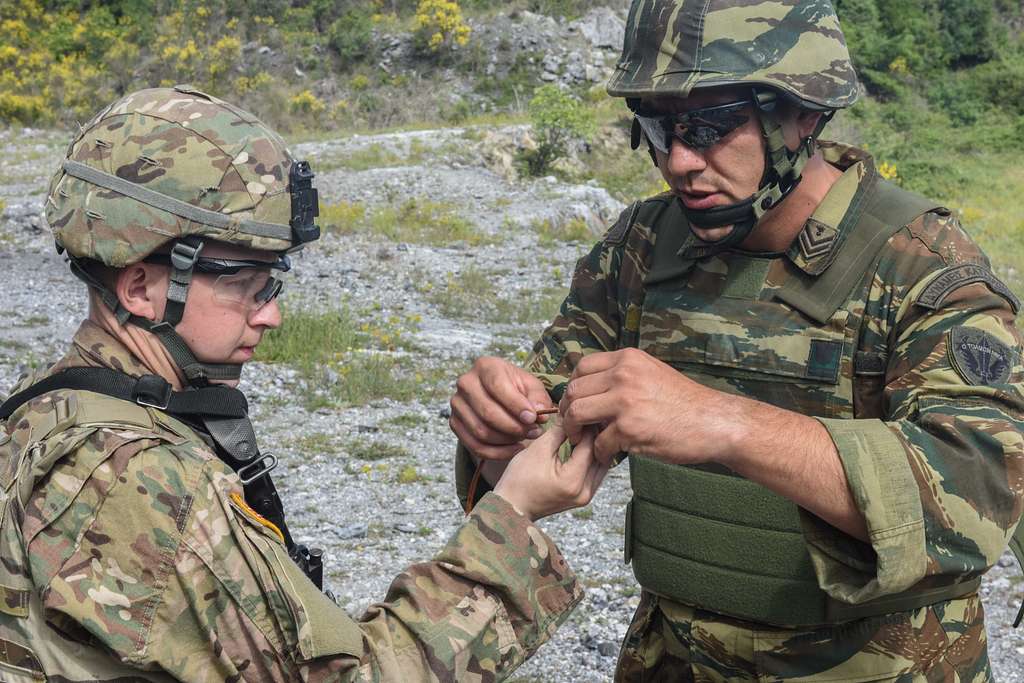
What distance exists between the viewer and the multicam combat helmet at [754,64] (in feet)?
7.84

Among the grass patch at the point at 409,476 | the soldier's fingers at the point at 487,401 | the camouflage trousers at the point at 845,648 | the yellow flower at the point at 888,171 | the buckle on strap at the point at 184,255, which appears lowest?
the yellow flower at the point at 888,171

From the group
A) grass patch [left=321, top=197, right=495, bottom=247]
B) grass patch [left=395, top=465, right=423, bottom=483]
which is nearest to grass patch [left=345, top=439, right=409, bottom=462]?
grass patch [left=395, top=465, right=423, bottom=483]

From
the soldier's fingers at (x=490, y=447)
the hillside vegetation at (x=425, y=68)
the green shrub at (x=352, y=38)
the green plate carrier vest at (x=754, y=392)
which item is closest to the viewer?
the green plate carrier vest at (x=754, y=392)

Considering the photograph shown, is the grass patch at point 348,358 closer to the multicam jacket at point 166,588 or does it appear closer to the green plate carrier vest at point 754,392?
the green plate carrier vest at point 754,392

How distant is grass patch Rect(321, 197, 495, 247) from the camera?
43.2 ft

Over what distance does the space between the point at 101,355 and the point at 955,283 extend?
5.63 ft

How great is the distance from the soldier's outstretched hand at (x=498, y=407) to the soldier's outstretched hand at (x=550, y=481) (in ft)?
1.04

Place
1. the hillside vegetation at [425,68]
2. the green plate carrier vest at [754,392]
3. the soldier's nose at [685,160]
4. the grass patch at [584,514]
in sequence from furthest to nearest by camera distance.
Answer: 1. the hillside vegetation at [425,68]
2. the grass patch at [584,514]
3. the soldier's nose at [685,160]
4. the green plate carrier vest at [754,392]

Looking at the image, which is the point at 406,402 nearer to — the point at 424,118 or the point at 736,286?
the point at 736,286

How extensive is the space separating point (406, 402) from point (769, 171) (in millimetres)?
6082

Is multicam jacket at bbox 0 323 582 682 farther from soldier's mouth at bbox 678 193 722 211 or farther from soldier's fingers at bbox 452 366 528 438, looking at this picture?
soldier's mouth at bbox 678 193 722 211

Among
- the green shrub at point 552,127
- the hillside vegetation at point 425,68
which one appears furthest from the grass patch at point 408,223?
the hillside vegetation at point 425,68

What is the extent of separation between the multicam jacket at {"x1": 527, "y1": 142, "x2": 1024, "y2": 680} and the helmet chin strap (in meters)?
0.90

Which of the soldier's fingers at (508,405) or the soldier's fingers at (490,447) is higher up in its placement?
the soldier's fingers at (508,405)
